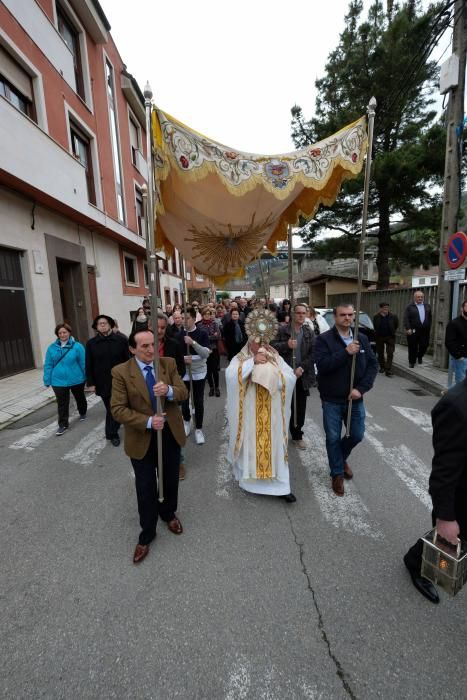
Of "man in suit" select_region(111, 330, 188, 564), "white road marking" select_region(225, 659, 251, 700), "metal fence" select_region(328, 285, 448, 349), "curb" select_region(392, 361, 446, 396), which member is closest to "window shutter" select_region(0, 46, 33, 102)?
"man in suit" select_region(111, 330, 188, 564)

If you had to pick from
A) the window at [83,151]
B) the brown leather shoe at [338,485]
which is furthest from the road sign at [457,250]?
the window at [83,151]

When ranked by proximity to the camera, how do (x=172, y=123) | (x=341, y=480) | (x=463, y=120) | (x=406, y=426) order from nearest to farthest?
(x=172, y=123), (x=341, y=480), (x=406, y=426), (x=463, y=120)

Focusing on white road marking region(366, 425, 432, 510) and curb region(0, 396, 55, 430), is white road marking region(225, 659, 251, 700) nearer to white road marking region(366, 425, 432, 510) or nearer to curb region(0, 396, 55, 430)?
white road marking region(366, 425, 432, 510)

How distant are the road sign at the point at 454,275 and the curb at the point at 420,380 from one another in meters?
2.29

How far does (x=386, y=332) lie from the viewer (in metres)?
8.73

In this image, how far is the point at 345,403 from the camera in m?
3.50

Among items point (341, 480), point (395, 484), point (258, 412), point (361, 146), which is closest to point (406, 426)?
point (395, 484)

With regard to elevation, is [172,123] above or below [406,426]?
above

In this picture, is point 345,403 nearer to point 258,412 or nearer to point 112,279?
point 258,412

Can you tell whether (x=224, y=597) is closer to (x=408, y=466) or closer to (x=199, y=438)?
(x=199, y=438)

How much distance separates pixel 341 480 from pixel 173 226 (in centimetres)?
367

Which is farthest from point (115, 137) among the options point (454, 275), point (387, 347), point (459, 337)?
point (459, 337)

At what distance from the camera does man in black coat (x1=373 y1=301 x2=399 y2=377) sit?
28.5 feet

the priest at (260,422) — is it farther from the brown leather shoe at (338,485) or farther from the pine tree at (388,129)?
the pine tree at (388,129)
